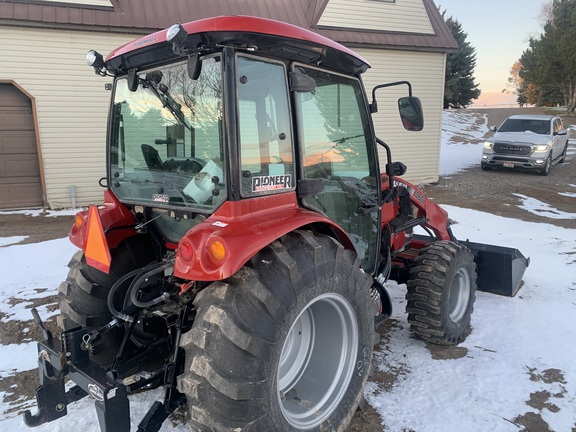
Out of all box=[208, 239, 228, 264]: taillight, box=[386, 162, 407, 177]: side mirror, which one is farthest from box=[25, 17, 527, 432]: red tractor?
box=[386, 162, 407, 177]: side mirror

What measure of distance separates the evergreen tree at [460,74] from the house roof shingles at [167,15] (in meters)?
21.5

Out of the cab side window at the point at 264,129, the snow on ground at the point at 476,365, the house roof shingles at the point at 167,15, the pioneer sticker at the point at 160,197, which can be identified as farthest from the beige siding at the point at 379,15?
the pioneer sticker at the point at 160,197

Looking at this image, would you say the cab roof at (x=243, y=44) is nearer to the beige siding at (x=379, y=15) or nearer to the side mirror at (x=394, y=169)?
the side mirror at (x=394, y=169)

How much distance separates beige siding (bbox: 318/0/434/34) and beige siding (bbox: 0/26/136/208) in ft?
17.7

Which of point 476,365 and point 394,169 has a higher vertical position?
point 394,169

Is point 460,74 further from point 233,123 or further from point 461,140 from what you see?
point 233,123

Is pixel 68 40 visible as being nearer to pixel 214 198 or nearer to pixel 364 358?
pixel 214 198

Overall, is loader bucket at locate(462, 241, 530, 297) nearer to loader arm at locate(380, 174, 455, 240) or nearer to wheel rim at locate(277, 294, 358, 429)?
loader arm at locate(380, 174, 455, 240)

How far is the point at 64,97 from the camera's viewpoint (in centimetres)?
984

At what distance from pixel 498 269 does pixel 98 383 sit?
13.9 ft

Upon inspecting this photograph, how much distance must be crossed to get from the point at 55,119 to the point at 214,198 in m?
9.19

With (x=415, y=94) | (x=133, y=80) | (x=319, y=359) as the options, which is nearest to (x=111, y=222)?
(x=133, y=80)

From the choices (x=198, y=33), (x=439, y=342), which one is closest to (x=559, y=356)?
(x=439, y=342)

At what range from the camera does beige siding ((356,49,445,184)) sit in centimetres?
1266
